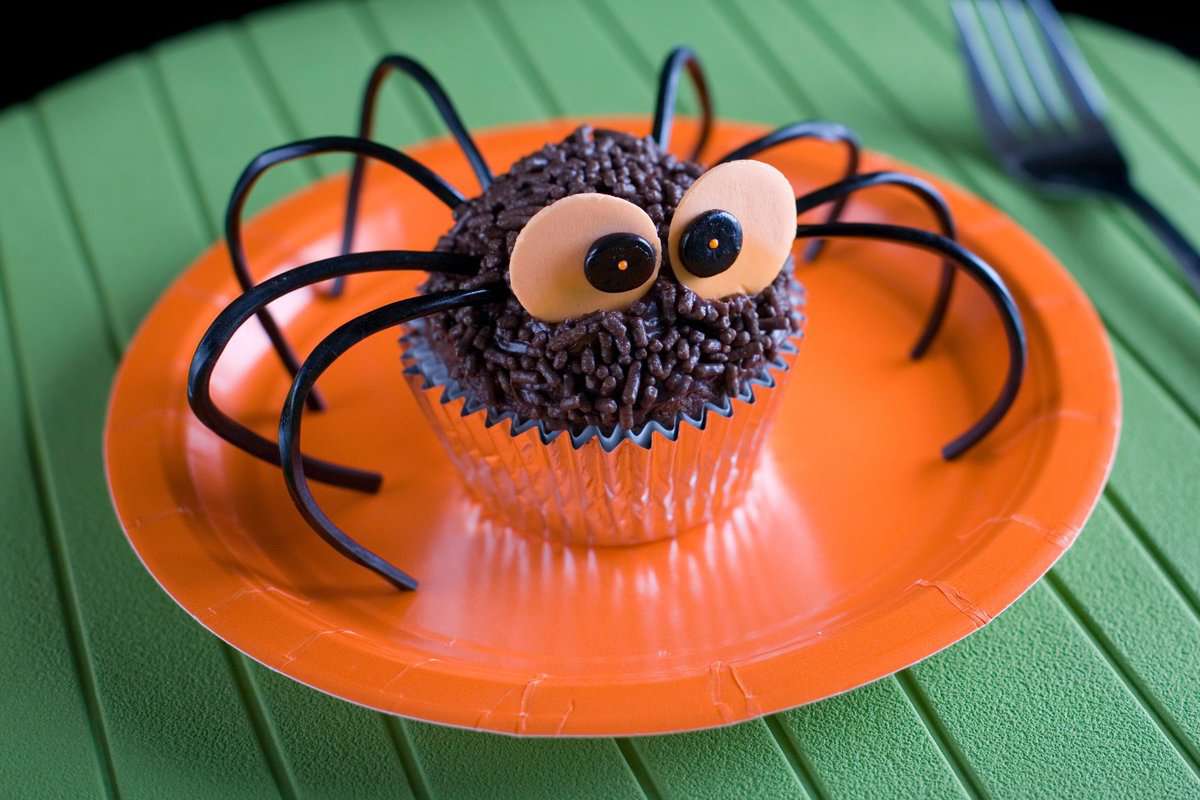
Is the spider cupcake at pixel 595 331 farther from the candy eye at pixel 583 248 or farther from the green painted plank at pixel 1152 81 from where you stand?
the green painted plank at pixel 1152 81

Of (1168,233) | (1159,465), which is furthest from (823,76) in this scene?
(1159,465)

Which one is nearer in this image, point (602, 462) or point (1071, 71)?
point (602, 462)

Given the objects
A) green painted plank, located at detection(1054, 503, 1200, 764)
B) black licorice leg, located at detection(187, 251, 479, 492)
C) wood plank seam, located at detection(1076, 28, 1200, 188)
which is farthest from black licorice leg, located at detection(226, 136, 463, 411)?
wood plank seam, located at detection(1076, 28, 1200, 188)

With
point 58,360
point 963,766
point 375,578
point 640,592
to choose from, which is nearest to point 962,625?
point 963,766

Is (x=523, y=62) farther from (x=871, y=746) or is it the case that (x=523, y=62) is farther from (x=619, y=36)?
(x=871, y=746)

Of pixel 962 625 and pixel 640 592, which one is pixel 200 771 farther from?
pixel 962 625

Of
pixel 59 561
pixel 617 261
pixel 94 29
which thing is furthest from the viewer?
pixel 94 29

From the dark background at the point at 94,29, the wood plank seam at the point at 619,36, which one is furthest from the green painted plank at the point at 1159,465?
the dark background at the point at 94,29
